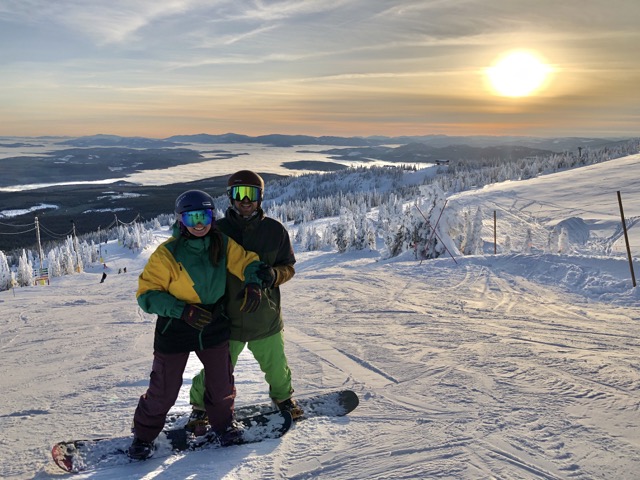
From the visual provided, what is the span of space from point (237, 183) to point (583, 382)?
12.4 feet

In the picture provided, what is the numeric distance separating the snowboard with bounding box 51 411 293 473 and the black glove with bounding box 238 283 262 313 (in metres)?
1.03

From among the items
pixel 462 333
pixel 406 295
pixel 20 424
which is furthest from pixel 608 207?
pixel 20 424

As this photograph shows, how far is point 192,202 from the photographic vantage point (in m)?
3.32

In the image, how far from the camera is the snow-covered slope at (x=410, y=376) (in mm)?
3291

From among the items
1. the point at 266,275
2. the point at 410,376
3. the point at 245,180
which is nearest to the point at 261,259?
the point at 266,275

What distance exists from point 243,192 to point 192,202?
500 mm

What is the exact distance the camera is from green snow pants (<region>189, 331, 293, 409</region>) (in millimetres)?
3816

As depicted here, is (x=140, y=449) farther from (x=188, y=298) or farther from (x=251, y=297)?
(x=251, y=297)

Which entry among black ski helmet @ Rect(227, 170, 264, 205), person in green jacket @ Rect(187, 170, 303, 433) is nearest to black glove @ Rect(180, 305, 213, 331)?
person in green jacket @ Rect(187, 170, 303, 433)

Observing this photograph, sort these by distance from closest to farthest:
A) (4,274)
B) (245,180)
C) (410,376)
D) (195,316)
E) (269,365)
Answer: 1. (195,316)
2. (245,180)
3. (269,365)
4. (410,376)
5. (4,274)

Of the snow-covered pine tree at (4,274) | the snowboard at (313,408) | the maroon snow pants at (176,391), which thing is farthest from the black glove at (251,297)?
the snow-covered pine tree at (4,274)

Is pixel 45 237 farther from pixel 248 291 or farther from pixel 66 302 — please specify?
pixel 248 291

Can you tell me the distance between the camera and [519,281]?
30.2ft

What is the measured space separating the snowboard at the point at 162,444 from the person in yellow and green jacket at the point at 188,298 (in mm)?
87
